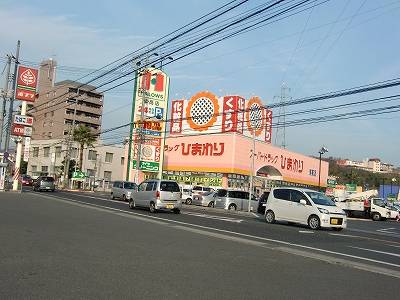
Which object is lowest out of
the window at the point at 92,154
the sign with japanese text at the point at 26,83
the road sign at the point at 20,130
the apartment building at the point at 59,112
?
the road sign at the point at 20,130

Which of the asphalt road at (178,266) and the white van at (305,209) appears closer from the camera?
the asphalt road at (178,266)

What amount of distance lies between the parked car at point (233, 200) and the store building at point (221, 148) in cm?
1586

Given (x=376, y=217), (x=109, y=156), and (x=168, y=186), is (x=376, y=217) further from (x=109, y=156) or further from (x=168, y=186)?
(x=109, y=156)

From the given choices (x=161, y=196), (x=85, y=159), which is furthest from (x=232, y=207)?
(x=85, y=159)

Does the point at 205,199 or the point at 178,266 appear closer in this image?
the point at 178,266

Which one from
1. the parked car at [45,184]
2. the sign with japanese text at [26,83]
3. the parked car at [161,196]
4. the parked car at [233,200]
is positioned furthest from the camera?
the parked car at [45,184]

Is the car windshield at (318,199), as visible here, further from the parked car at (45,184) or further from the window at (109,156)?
the window at (109,156)

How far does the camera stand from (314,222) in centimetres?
2217

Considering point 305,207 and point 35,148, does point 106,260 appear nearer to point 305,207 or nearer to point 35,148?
point 305,207

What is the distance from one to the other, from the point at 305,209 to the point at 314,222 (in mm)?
759

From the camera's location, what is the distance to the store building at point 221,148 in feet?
192

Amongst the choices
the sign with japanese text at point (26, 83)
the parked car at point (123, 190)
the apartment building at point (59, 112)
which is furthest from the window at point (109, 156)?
the sign with japanese text at point (26, 83)

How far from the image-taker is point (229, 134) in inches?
2301

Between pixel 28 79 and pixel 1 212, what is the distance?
25489 millimetres
